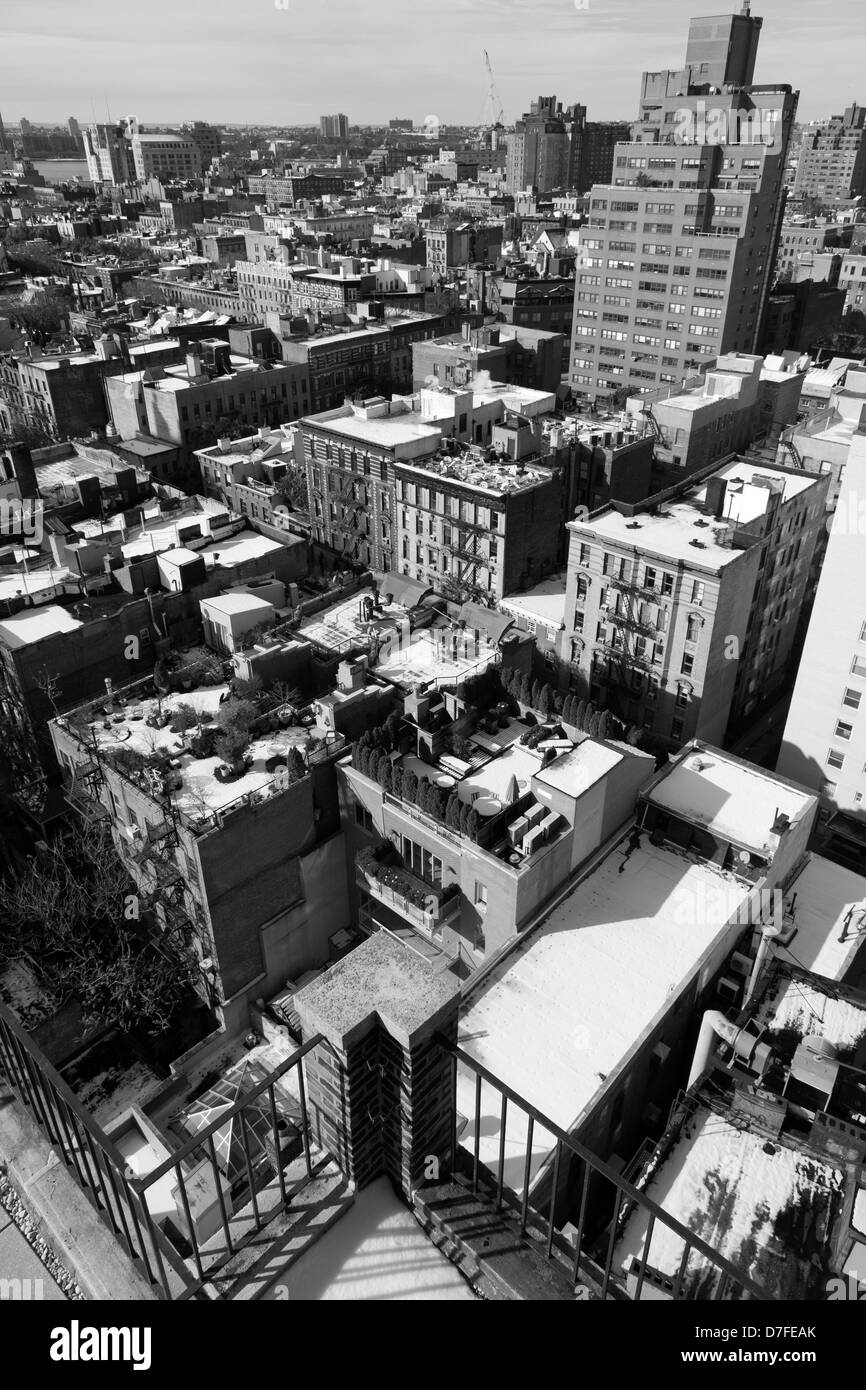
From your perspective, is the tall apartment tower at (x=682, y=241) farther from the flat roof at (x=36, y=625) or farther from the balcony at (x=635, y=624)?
the flat roof at (x=36, y=625)

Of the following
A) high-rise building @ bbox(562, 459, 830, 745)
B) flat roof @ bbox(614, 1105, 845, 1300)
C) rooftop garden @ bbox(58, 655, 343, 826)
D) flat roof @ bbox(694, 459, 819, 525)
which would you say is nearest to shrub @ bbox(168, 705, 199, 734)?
rooftop garden @ bbox(58, 655, 343, 826)

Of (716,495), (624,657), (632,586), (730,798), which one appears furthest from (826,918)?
(716,495)

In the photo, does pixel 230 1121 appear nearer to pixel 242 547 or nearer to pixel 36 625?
pixel 36 625

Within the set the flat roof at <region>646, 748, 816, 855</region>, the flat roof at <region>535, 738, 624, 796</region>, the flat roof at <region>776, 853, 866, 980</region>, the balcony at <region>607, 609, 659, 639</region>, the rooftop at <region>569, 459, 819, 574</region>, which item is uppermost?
the rooftop at <region>569, 459, 819, 574</region>

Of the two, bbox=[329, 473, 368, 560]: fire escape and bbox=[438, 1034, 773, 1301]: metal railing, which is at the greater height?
bbox=[438, 1034, 773, 1301]: metal railing

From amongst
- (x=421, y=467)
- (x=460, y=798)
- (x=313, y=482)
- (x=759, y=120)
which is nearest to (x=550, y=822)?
(x=460, y=798)

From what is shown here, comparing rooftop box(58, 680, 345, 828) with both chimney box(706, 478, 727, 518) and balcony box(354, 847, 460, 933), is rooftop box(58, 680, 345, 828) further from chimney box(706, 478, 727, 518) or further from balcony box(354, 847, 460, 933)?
chimney box(706, 478, 727, 518)
